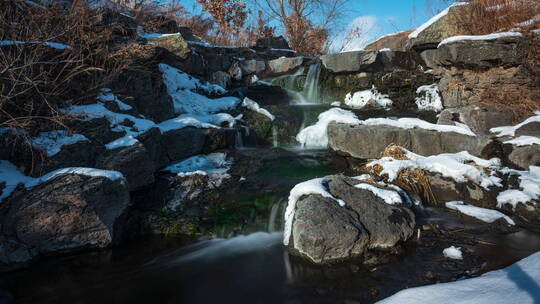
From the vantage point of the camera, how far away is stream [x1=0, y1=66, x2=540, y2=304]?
8.89ft

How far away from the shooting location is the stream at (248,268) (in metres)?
2.71

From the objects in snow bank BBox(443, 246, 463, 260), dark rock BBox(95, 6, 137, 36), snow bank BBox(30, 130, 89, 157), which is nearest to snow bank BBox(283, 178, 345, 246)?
snow bank BBox(443, 246, 463, 260)

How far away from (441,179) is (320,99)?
5.02 meters

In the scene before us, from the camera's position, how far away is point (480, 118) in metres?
5.36

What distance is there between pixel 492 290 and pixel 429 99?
5.65 metres

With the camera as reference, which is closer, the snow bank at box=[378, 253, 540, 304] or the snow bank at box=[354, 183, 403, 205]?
the snow bank at box=[378, 253, 540, 304]

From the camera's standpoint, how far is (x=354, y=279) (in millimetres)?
2750

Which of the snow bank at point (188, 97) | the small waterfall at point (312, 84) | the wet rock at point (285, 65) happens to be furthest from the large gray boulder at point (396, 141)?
the wet rock at point (285, 65)

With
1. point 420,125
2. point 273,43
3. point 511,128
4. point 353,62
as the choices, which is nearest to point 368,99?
point 353,62

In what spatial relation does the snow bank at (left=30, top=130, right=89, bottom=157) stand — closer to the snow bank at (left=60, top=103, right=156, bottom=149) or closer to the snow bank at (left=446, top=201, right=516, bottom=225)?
the snow bank at (left=60, top=103, right=156, bottom=149)

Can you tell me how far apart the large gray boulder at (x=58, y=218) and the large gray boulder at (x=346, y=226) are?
2273 millimetres

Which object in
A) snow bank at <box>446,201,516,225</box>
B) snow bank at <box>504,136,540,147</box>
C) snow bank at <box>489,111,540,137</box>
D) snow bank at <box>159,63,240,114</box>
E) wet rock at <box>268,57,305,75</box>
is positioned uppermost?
wet rock at <box>268,57,305,75</box>

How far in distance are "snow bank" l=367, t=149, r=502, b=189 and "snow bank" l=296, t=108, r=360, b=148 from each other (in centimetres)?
172

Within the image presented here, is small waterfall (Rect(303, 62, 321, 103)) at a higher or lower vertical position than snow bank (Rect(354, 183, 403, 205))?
higher
